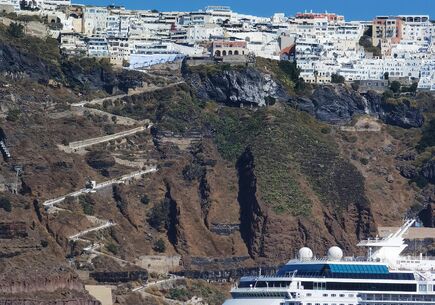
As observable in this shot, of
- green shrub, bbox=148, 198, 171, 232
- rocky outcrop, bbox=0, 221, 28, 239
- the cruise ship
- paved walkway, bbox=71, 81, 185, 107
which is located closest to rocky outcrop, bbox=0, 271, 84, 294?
rocky outcrop, bbox=0, 221, 28, 239

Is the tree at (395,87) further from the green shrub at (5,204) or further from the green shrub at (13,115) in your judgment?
the green shrub at (5,204)

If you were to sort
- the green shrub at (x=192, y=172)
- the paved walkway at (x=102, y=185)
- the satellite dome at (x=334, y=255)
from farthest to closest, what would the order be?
the green shrub at (x=192, y=172) < the paved walkway at (x=102, y=185) < the satellite dome at (x=334, y=255)

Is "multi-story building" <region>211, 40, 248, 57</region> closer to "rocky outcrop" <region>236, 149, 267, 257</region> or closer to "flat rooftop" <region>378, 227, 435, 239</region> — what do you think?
"rocky outcrop" <region>236, 149, 267, 257</region>

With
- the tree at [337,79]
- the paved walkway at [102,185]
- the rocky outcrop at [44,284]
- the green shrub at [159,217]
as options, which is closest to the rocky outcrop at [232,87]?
the tree at [337,79]

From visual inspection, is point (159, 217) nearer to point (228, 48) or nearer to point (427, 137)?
point (228, 48)

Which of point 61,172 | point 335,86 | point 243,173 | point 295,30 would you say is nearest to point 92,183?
point 61,172
